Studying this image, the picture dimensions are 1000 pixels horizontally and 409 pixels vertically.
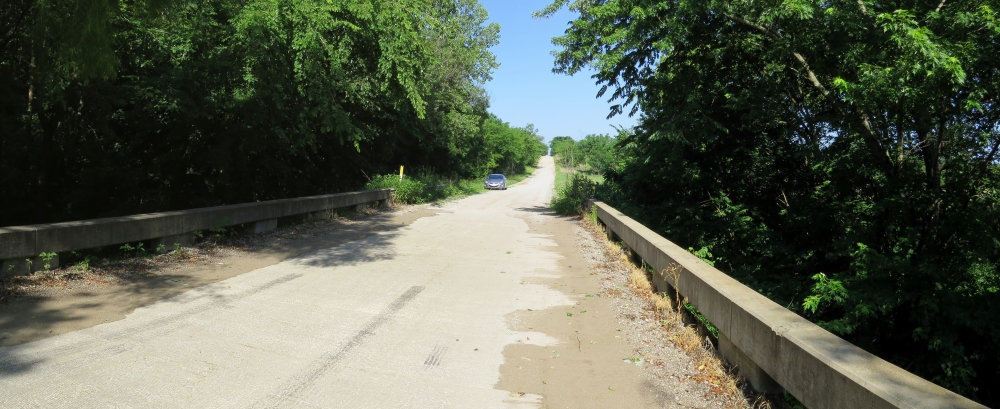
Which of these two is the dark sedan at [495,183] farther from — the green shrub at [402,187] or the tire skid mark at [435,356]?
the tire skid mark at [435,356]

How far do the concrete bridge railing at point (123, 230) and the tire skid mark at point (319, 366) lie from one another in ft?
14.6

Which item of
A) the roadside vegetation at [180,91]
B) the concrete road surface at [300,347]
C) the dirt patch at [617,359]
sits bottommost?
the dirt patch at [617,359]

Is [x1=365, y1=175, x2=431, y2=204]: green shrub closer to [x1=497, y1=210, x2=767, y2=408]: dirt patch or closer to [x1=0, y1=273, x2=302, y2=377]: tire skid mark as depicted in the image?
[x1=497, y1=210, x2=767, y2=408]: dirt patch

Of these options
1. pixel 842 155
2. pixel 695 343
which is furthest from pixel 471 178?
pixel 695 343

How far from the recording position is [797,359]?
4.27 meters

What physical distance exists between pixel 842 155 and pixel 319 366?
11838mm

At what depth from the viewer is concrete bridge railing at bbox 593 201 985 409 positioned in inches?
137

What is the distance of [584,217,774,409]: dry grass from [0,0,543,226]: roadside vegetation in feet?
28.6

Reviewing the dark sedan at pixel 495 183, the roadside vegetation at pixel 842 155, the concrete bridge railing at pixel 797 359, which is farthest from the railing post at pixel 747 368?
the dark sedan at pixel 495 183

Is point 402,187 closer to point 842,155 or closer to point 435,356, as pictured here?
point 842,155

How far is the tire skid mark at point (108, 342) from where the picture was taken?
525 cm

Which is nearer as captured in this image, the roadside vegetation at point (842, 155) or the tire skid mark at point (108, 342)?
the tire skid mark at point (108, 342)

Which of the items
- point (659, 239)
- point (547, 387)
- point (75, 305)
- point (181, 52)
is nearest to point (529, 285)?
point (659, 239)

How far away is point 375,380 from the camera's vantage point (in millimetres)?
A: 5270
